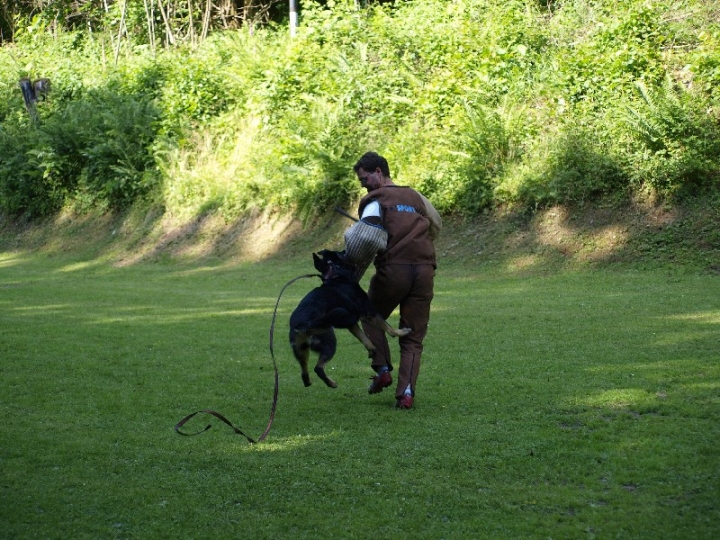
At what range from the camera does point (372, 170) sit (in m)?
7.62

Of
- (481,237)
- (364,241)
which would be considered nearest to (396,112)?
(481,237)

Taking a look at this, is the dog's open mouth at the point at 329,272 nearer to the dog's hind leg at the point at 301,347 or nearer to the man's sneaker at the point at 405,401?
the dog's hind leg at the point at 301,347

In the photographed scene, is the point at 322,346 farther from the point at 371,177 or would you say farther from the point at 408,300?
the point at 371,177

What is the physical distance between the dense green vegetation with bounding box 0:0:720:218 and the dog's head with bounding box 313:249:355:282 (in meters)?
11.4

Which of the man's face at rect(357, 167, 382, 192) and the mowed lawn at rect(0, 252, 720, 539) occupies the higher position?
the man's face at rect(357, 167, 382, 192)

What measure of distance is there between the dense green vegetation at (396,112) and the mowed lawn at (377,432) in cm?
552

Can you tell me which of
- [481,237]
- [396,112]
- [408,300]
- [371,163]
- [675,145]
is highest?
[396,112]

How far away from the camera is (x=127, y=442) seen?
664 centimetres

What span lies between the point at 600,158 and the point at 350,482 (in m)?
14.0

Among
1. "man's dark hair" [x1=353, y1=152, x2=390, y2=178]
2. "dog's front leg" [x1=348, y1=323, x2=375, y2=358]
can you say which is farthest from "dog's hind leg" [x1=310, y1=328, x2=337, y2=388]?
"man's dark hair" [x1=353, y1=152, x2=390, y2=178]

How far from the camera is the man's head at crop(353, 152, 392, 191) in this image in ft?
24.9

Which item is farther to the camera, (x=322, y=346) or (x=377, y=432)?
(x=322, y=346)

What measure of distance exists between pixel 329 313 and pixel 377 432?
3.56 ft

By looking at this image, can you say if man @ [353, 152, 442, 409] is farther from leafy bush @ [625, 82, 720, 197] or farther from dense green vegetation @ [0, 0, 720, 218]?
dense green vegetation @ [0, 0, 720, 218]
